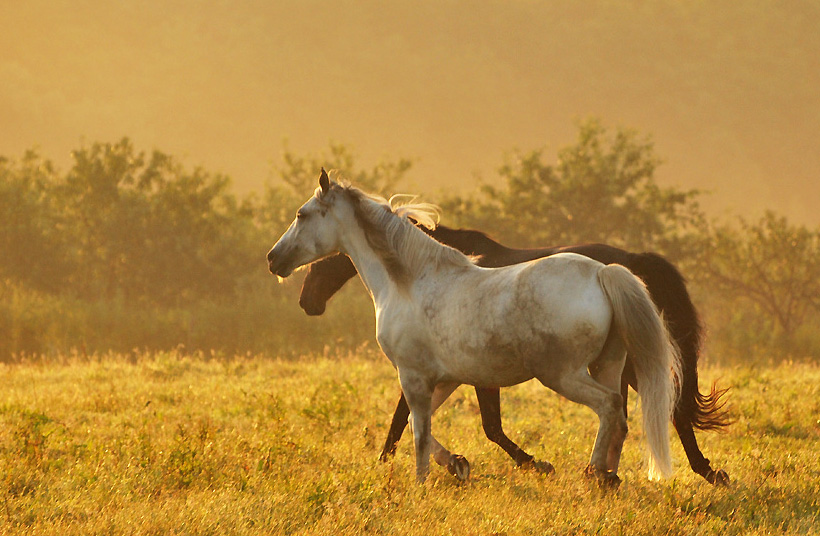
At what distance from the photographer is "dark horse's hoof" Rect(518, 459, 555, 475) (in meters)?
6.57

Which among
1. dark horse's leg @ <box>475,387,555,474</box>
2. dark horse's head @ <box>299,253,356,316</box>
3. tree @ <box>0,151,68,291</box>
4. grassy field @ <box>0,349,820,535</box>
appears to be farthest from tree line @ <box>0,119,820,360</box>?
dark horse's leg @ <box>475,387,555,474</box>

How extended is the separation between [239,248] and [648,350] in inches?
1408

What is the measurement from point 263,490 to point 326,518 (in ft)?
3.31

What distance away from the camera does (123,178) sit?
38125mm

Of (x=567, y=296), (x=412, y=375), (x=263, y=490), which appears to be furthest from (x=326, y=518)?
(x=567, y=296)

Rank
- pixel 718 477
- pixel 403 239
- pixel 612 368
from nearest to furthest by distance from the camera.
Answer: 1. pixel 612 368
2. pixel 718 477
3. pixel 403 239

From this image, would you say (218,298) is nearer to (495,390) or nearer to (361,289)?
(361,289)

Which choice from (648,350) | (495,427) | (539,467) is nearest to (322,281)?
(495,427)

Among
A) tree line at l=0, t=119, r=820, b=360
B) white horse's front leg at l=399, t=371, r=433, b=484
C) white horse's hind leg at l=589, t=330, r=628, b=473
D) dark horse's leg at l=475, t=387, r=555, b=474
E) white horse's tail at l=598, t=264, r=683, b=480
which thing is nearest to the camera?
white horse's tail at l=598, t=264, r=683, b=480

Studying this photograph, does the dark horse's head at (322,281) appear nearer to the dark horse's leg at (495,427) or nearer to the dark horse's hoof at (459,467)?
the dark horse's leg at (495,427)

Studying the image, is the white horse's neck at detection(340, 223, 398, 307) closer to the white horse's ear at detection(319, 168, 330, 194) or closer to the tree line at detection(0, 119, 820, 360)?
the white horse's ear at detection(319, 168, 330, 194)

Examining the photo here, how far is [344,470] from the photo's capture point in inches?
269

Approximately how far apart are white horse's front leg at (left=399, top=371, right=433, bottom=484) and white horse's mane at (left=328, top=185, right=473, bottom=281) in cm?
81

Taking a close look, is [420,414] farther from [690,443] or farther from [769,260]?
[769,260]
